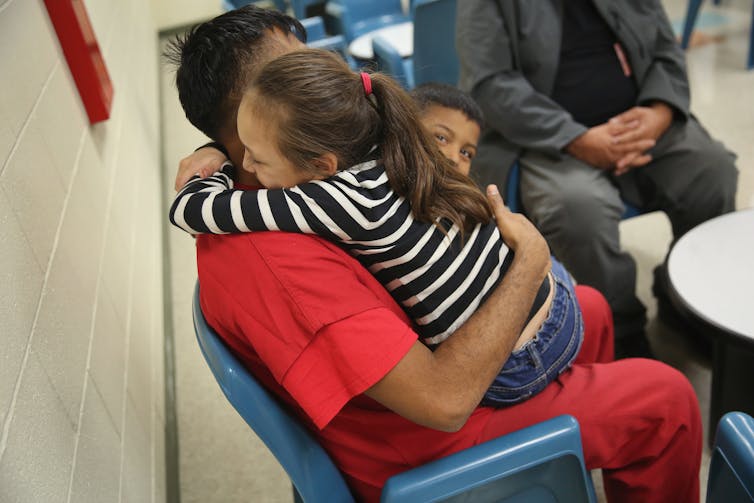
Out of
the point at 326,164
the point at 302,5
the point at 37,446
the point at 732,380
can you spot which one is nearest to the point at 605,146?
the point at 732,380

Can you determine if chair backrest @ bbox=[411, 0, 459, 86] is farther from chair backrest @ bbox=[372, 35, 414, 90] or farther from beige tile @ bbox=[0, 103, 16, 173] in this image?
beige tile @ bbox=[0, 103, 16, 173]

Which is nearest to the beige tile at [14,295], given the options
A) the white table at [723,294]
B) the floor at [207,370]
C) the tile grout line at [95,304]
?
the tile grout line at [95,304]

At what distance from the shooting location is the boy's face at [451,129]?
5.63ft

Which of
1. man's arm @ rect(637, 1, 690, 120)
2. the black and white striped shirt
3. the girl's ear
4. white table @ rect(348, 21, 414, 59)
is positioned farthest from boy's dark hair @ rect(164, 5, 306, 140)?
white table @ rect(348, 21, 414, 59)

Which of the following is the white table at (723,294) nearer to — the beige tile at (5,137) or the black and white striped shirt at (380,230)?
the black and white striped shirt at (380,230)

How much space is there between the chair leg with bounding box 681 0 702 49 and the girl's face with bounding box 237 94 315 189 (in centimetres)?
414

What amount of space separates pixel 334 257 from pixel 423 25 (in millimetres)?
1961

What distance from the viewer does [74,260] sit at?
146 centimetres

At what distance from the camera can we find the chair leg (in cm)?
437

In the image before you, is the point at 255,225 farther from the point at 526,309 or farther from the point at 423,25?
the point at 423,25

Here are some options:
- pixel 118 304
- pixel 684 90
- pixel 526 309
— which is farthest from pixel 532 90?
pixel 118 304

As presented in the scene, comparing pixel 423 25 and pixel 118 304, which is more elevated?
pixel 423 25

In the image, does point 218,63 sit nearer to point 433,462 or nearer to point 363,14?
point 433,462

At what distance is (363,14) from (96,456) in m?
3.48
